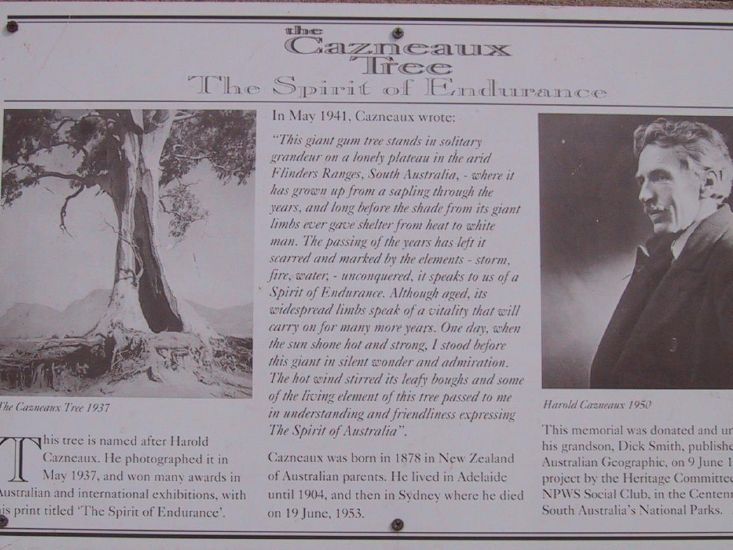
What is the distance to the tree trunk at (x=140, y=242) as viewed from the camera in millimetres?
1992

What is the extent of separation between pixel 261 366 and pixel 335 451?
33 cm

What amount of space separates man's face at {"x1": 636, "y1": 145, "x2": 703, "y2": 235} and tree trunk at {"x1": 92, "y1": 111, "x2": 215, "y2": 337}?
1.39 meters

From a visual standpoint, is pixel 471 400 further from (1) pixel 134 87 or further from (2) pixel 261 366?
(1) pixel 134 87

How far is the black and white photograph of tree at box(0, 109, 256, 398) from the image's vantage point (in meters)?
1.98

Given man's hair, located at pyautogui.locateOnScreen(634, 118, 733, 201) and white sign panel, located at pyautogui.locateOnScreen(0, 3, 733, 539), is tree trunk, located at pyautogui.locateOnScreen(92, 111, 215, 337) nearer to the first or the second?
white sign panel, located at pyautogui.locateOnScreen(0, 3, 733, 539)

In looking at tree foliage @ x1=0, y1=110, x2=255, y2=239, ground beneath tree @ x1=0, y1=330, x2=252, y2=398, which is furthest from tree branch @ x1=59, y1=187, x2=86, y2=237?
ground beneath tree @ x1=0, y1=330, x2=252, y2=398

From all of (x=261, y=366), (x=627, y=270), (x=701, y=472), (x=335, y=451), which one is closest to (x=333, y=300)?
(x=261, y=366)

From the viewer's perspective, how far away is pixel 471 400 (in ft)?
6.41

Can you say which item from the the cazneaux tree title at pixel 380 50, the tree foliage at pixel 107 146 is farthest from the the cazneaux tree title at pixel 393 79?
the tree foliage at pixel 107 146

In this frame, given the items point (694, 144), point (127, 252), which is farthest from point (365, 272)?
point (694, 144)

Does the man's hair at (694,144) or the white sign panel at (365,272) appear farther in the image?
the man's hair at (694,144)

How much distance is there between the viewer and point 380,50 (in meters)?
2.06

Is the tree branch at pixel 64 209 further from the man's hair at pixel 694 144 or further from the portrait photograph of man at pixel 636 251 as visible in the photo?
the man's hair at pixel 694 144

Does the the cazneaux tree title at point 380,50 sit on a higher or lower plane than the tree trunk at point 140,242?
higher
